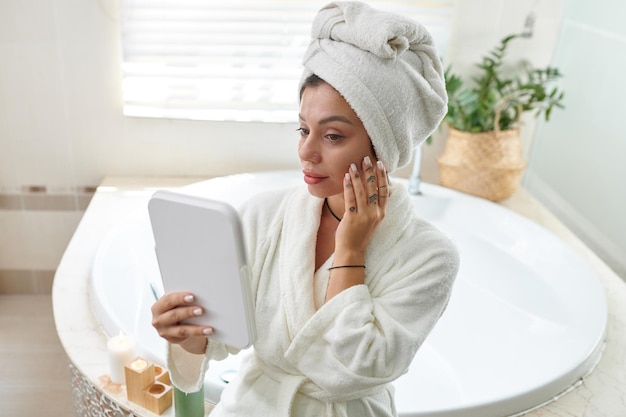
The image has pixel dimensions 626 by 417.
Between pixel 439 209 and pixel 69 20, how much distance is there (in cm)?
143

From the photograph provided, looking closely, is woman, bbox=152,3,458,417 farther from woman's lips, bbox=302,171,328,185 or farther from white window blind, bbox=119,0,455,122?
white window blind, bbox=119,0,455,122

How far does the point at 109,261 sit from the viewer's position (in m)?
1.62

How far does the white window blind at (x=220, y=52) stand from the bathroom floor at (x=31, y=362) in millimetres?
826

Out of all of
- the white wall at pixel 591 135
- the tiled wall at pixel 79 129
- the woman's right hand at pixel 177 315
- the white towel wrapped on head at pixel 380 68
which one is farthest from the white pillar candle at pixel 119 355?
the white wall at pixel 591 135

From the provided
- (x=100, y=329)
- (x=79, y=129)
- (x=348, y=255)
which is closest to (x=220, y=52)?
(x=79, y=129)

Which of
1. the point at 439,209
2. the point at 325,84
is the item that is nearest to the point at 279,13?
the point at 439,209

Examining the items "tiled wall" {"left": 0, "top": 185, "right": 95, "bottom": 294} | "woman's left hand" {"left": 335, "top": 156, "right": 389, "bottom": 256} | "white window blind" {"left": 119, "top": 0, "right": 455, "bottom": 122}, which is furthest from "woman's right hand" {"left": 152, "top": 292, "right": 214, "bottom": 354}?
"tiled wall" {"left": 0, "top": 185, "right": 95, "bottom": 294}

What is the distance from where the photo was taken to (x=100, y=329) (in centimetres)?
138

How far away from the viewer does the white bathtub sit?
1.32 metres

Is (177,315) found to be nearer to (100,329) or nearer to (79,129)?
(100,329)

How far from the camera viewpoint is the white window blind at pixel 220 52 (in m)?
2.01

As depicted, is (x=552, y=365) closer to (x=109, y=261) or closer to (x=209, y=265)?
(x=209, y=265)

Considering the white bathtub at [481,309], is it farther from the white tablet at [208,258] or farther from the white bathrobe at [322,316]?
the white tablet at [208,258]

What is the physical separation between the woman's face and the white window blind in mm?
1291
